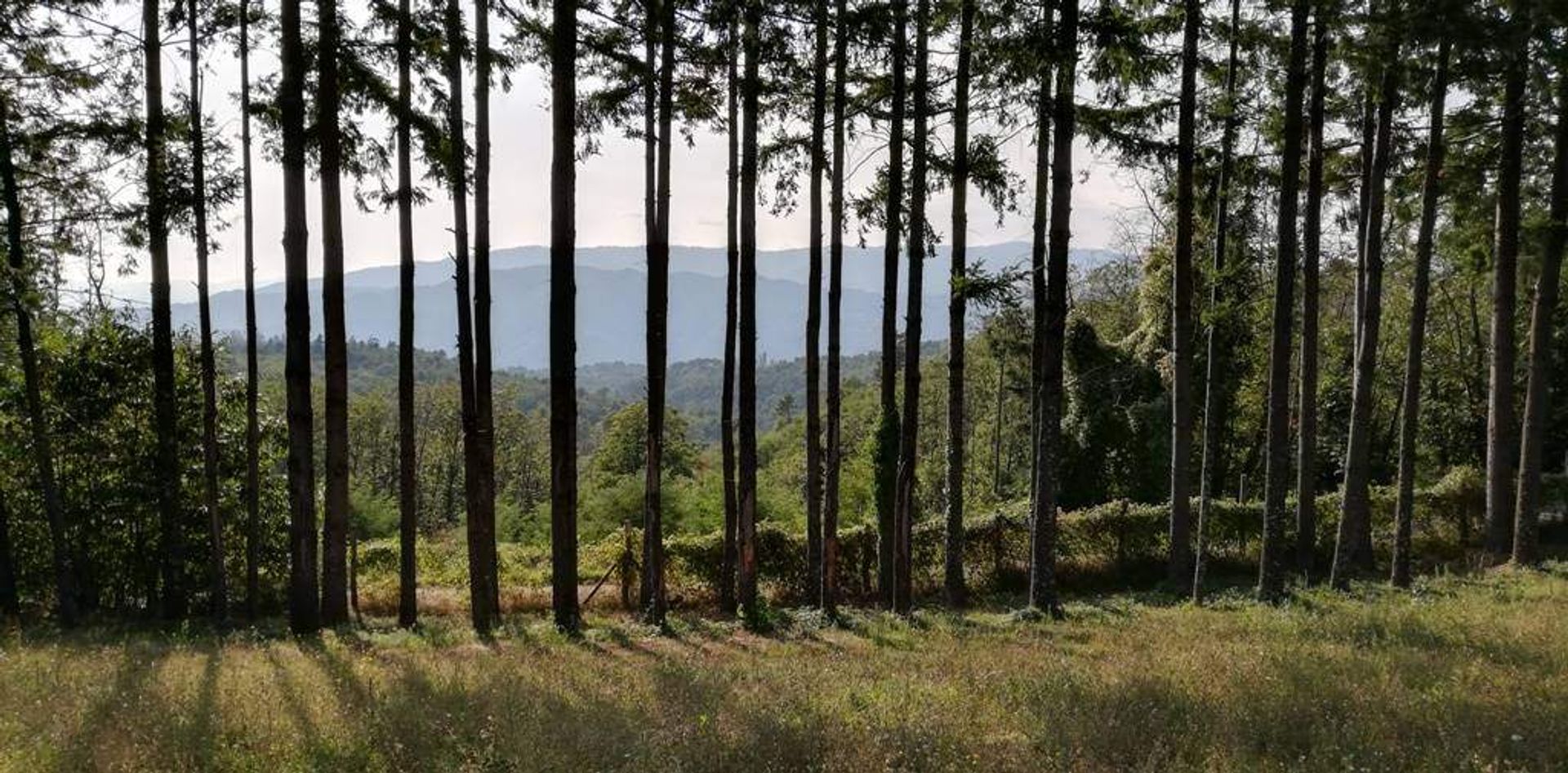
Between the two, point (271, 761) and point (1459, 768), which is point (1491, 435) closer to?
point (1459, 768)

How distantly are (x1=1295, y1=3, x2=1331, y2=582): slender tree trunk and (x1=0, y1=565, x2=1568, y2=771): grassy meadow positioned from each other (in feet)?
15.4

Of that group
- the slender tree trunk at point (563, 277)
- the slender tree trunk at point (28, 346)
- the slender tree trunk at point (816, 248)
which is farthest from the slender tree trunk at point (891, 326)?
the slender tree trunk at point (28, 346)

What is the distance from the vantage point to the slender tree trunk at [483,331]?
1397 centimetres

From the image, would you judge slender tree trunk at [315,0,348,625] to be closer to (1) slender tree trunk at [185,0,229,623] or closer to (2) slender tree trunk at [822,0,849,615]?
(1) slender tree trunk at [185,0,229,623]

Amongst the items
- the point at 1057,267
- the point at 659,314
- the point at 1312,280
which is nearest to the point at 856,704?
the point at 1057,267

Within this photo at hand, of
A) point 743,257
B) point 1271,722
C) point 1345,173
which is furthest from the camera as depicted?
point 1345,173

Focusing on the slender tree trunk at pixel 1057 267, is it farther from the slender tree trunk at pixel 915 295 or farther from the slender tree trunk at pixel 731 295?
the slender tree trunk at pixel 731 295

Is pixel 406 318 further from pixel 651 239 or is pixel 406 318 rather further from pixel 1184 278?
pixel 1184 278

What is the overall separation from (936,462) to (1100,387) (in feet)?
97.1

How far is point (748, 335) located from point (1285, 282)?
27.6ft

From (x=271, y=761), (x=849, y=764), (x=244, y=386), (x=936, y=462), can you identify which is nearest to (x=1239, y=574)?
(x=849, y=764)

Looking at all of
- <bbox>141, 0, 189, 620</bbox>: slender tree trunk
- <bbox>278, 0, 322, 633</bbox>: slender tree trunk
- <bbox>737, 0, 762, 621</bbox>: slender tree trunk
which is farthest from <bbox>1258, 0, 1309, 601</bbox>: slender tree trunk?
<bbox>141, 0, 189, 620</bbox>: slender tree trunk

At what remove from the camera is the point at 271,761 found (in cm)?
593

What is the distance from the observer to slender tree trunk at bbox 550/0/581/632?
12500mm
